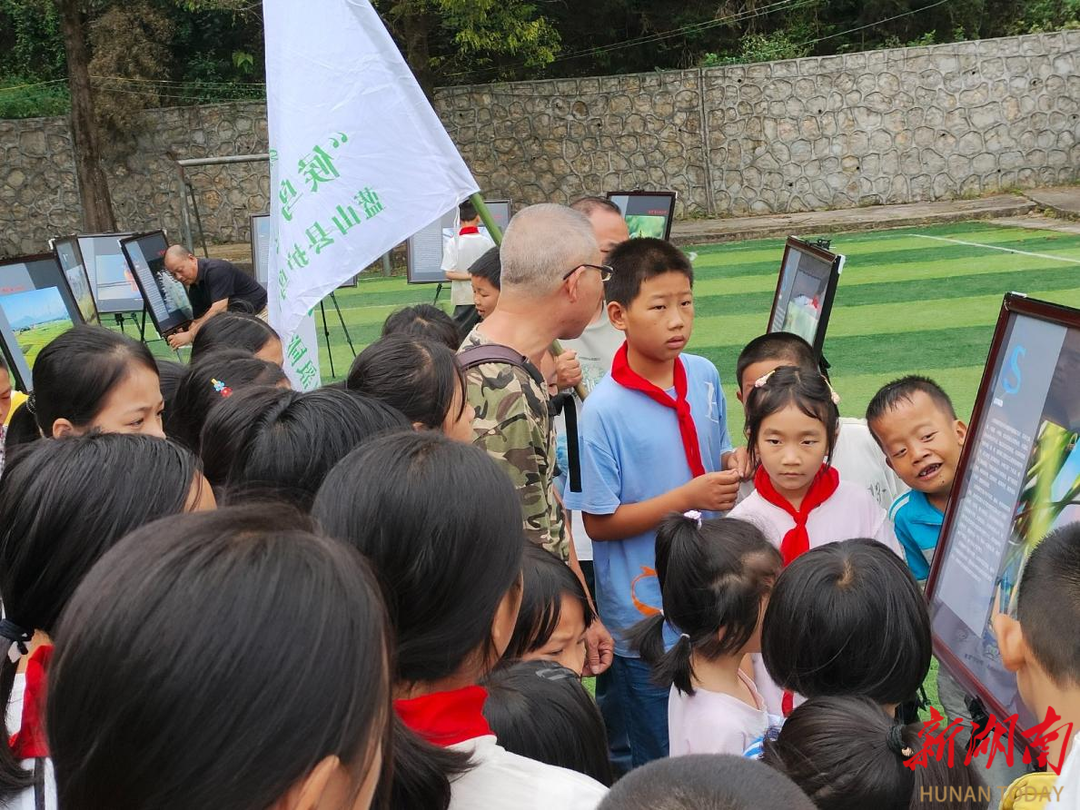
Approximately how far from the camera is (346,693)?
→ 104 centimetres

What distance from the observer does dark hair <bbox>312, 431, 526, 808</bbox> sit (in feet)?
5.08

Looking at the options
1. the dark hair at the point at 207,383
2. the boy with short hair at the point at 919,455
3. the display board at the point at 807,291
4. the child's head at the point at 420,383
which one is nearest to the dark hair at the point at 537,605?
the child's head at the point at 420,383

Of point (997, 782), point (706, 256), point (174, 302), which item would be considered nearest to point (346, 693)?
point (997, 782)

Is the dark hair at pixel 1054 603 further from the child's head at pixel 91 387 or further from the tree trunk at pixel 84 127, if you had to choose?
the tree trunk at pixel 84 127

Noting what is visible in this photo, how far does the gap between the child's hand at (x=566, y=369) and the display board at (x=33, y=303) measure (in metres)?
3.39

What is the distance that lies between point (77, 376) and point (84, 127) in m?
18.3

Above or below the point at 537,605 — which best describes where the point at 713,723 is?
below

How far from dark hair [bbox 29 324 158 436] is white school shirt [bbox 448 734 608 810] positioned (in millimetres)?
1921

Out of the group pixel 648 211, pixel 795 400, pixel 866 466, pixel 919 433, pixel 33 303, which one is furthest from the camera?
pixel 648 211

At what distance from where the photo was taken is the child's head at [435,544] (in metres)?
1.55

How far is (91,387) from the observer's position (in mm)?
2971

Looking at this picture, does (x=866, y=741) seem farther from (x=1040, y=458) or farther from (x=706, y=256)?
(x=706, y=256)

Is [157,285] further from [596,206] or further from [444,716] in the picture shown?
[444,716]

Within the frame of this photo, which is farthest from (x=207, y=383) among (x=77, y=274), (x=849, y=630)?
(x=77, y=274)
